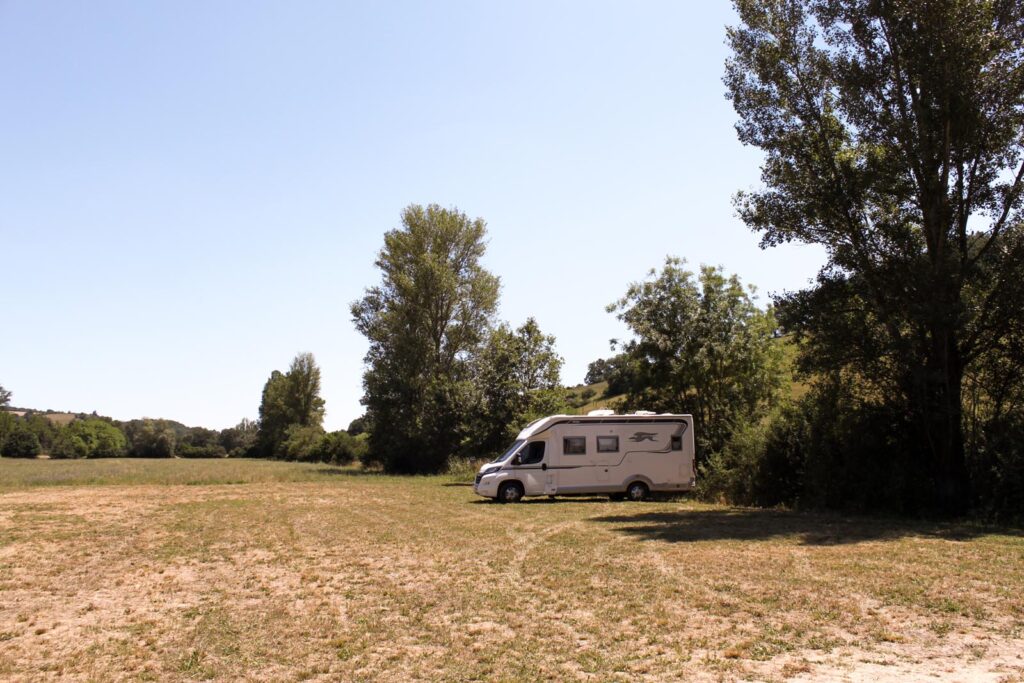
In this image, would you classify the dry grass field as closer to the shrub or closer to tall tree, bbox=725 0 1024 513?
tall tree, bbox=725 0 1024 513

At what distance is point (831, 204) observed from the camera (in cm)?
1911

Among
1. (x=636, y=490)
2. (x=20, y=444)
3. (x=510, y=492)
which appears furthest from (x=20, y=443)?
(x=636, y=490)

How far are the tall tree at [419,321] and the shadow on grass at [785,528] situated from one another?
31.8 meters

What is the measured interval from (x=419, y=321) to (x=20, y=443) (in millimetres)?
65523

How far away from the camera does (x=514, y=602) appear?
28.1 ft

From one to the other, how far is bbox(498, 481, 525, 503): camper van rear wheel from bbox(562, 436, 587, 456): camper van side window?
1963mm

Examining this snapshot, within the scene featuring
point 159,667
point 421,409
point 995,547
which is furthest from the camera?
point 421,409

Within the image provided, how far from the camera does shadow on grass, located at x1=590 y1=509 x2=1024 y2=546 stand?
1392 centimetres

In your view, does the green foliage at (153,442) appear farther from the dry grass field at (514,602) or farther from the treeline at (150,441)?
the dry grass field at (514,602)

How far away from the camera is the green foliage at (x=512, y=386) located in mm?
40750

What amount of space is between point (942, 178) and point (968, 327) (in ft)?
12.6

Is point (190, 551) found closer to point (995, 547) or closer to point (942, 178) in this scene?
point (995, 547)

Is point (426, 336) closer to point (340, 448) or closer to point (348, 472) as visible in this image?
point (348, 472)


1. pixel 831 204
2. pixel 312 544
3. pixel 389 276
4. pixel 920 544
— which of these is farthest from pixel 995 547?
pixel 389 276
